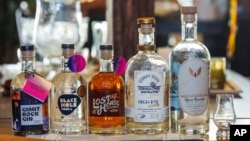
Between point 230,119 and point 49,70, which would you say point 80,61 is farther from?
point 49,70

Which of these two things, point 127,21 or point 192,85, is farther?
point 127,21

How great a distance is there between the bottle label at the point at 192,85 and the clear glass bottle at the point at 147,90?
33mm

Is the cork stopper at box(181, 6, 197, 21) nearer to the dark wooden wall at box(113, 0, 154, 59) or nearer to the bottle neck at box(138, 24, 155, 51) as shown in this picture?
the bottle neck at box(138, 24, 155, 51)

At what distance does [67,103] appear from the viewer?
1062mm

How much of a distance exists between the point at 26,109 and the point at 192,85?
0.34m

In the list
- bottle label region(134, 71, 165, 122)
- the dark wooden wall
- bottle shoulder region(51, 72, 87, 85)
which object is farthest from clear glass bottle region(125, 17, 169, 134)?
the dark wooden wall

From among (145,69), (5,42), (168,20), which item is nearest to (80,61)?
(145,69)

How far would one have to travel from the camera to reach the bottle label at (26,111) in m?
1.06

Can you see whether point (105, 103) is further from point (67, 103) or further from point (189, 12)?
point (189, 12)

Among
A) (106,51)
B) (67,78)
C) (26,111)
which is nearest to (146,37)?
(106,51)

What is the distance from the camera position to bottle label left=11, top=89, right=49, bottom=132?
3.48 ft

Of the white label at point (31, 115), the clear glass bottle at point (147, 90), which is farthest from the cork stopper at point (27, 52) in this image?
the clear glass bottle at point (147, 90)

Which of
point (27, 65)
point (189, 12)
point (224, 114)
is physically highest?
point (189, 12)

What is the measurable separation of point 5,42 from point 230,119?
7.20ft
